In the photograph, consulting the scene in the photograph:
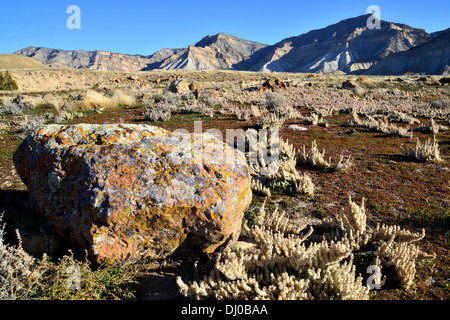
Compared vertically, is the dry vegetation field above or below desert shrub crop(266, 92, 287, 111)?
below

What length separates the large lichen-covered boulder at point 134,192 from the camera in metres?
2.62

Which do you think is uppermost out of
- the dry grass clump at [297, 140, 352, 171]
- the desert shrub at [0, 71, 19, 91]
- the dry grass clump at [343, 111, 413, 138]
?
the desert shrub at [0, 71, 19, 91]

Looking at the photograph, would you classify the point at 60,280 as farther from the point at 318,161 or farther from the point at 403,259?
the point at 318,161

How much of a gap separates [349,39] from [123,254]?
753ft

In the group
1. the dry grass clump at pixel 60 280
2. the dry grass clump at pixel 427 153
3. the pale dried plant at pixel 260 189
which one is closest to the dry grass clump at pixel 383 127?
the dry grass clump at pixel 427 153

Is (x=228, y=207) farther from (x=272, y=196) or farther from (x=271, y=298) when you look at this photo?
(x=272, y=196)

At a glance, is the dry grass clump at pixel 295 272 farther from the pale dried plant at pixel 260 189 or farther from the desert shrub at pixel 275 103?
the desert shrub at pixel 275 103

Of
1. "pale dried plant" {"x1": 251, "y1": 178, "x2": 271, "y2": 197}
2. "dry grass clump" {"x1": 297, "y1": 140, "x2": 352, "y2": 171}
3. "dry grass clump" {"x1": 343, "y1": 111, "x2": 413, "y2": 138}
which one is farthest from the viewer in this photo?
"dry grass clump" {"x1": 343, "y1": 111, "x2": 413, "y2": 138}

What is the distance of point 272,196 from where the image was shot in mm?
4523

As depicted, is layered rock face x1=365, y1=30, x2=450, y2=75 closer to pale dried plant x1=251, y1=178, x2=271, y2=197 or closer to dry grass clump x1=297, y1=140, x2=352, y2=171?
dry grass clump x1=297, y1=140, x2=352, y2=171

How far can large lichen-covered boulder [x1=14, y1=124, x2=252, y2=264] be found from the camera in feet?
8.59

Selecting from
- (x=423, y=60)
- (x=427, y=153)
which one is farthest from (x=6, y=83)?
(x=423, y=60)

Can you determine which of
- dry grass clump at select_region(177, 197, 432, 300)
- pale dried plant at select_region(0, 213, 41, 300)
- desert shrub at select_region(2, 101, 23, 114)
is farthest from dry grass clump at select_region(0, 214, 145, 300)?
desert shrub at select_region(2, 101, 23, 114)

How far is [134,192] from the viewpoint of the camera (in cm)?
268
